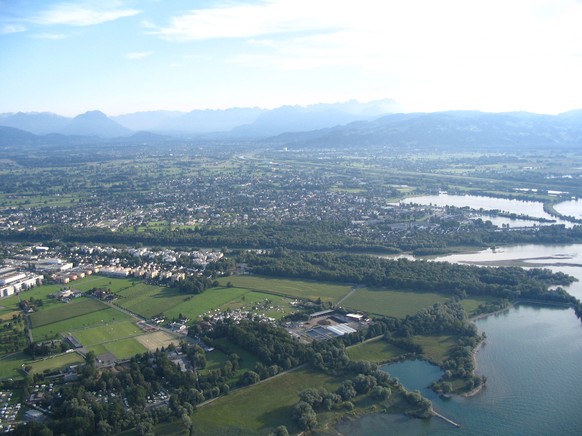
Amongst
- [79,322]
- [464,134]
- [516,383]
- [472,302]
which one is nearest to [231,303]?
[79,322]

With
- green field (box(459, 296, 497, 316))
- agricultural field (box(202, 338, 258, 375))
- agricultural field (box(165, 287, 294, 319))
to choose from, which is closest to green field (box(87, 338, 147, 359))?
agricultural field (box(202, 338, 258, 375))

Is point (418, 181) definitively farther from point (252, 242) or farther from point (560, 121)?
point (560, 121)

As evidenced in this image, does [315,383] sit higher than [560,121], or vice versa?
[560,121]

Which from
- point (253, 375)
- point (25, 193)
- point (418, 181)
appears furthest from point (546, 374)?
→ point (25, 193)

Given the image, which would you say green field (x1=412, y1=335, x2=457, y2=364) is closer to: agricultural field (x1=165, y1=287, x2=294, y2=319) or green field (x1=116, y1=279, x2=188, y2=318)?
agricultural field (x1=165, y1=287, x2=294, y2=319)

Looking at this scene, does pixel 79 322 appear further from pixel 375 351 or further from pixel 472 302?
pixel 472 302

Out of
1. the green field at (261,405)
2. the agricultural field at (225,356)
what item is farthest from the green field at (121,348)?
the green field at (261,405)

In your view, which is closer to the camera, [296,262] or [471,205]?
[296,262]
